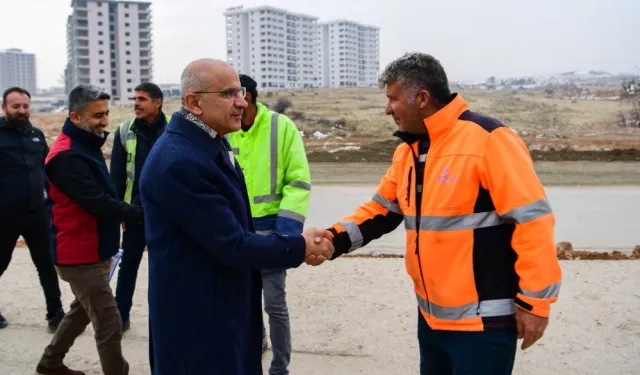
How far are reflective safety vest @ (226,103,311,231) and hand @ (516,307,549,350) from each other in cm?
197

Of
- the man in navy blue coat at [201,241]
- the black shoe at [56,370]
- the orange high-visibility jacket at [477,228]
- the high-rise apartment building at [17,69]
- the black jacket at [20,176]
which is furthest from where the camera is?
the high-rise apartment building at [17,69]

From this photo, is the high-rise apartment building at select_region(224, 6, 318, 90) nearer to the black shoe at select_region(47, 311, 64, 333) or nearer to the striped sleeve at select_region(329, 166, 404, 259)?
the black shoe at select_region(47, 311, 64, 333)

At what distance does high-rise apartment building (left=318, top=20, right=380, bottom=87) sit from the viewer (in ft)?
484

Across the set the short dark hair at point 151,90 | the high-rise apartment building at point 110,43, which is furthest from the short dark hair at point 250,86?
the high-rise apartment building at point 110,43

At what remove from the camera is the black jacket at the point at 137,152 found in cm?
558

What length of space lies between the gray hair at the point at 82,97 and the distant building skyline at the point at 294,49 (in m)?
112

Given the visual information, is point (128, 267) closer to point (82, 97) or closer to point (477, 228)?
point (82, 97)

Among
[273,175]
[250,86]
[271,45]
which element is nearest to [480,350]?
[273,175]

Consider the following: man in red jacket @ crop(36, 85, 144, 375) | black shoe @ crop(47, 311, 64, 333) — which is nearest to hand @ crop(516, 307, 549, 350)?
man in red jacket @ crop(36, 85, 144, 375)

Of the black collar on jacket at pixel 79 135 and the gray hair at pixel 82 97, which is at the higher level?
the gray hair at pixel 82 97

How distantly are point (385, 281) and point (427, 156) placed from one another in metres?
3.92

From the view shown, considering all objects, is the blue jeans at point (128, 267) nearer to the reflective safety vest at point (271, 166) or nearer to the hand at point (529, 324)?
the reflective safety vest at point (271, 166)

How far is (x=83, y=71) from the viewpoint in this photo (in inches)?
3659

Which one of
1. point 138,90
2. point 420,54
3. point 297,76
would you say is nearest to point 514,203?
point 420,54
